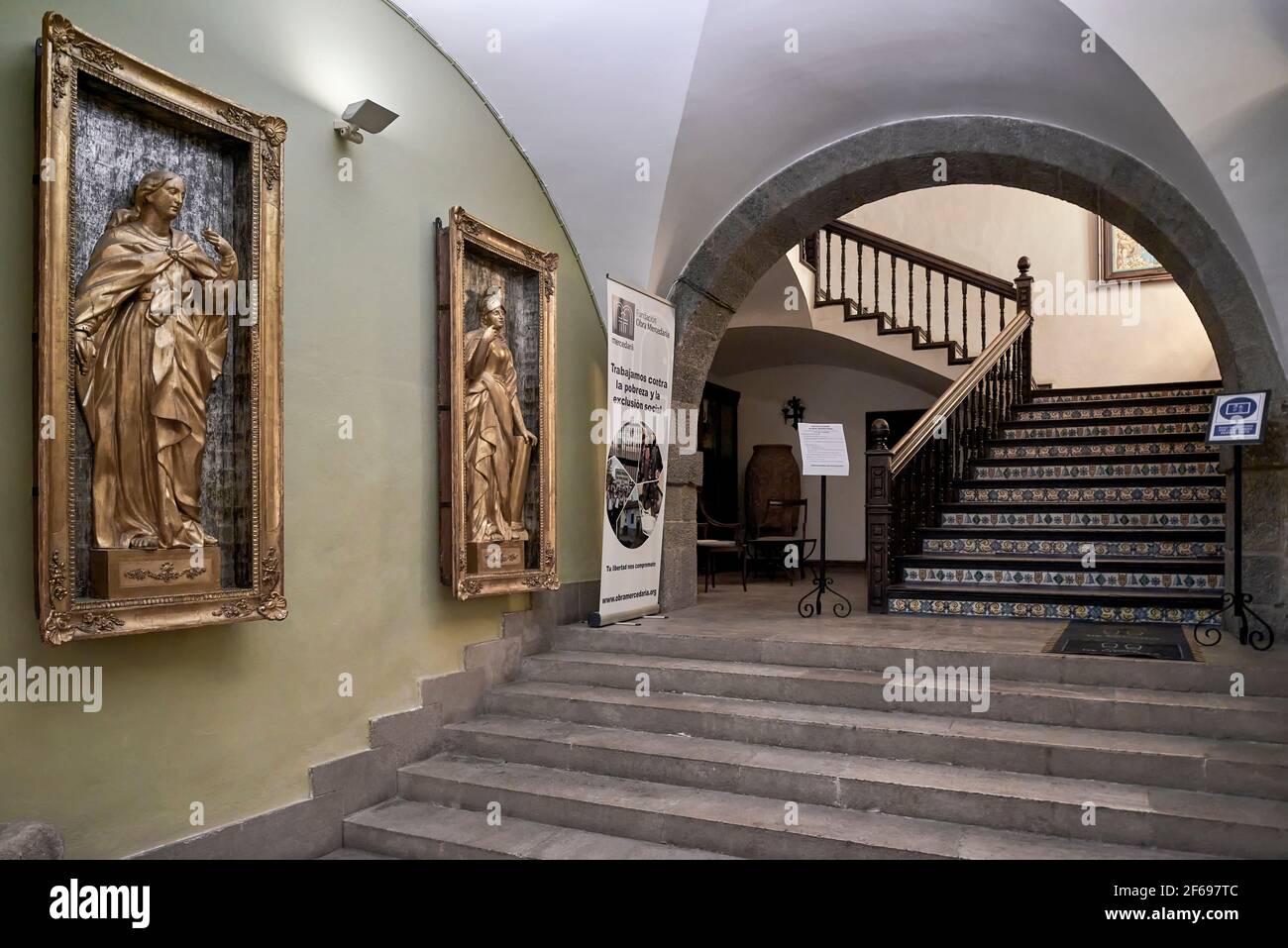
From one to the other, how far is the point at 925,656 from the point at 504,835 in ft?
6.82

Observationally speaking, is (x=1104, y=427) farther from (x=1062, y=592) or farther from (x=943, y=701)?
(x=943, y=701)

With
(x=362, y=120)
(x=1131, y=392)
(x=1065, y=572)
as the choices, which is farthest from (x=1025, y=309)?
(x=362, y=120)

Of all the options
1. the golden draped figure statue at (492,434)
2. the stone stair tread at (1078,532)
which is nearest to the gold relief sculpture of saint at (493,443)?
the golden draped figure statue at (492,434)

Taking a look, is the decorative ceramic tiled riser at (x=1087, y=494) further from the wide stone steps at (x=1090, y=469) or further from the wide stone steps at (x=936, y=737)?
the wide stone steps at (x=936, y=737)

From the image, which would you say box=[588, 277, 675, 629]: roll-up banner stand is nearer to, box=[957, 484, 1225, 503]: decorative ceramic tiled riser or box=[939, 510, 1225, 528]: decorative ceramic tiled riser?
box=[939, 510, 1225, 528]: decorative ceramic tiled riser

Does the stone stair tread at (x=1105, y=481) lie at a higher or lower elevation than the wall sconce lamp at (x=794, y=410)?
lower

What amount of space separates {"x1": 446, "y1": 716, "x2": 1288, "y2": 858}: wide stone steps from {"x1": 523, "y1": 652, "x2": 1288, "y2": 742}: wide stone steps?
0.37m

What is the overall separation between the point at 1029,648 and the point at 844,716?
104cm

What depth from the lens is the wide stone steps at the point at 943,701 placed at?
3666 mm

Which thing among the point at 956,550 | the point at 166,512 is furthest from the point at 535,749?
the point at 956,550

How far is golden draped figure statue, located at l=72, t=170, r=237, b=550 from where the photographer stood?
2902 mm

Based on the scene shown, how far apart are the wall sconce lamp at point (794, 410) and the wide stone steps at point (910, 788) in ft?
23.2

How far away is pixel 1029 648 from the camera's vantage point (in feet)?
14.6
